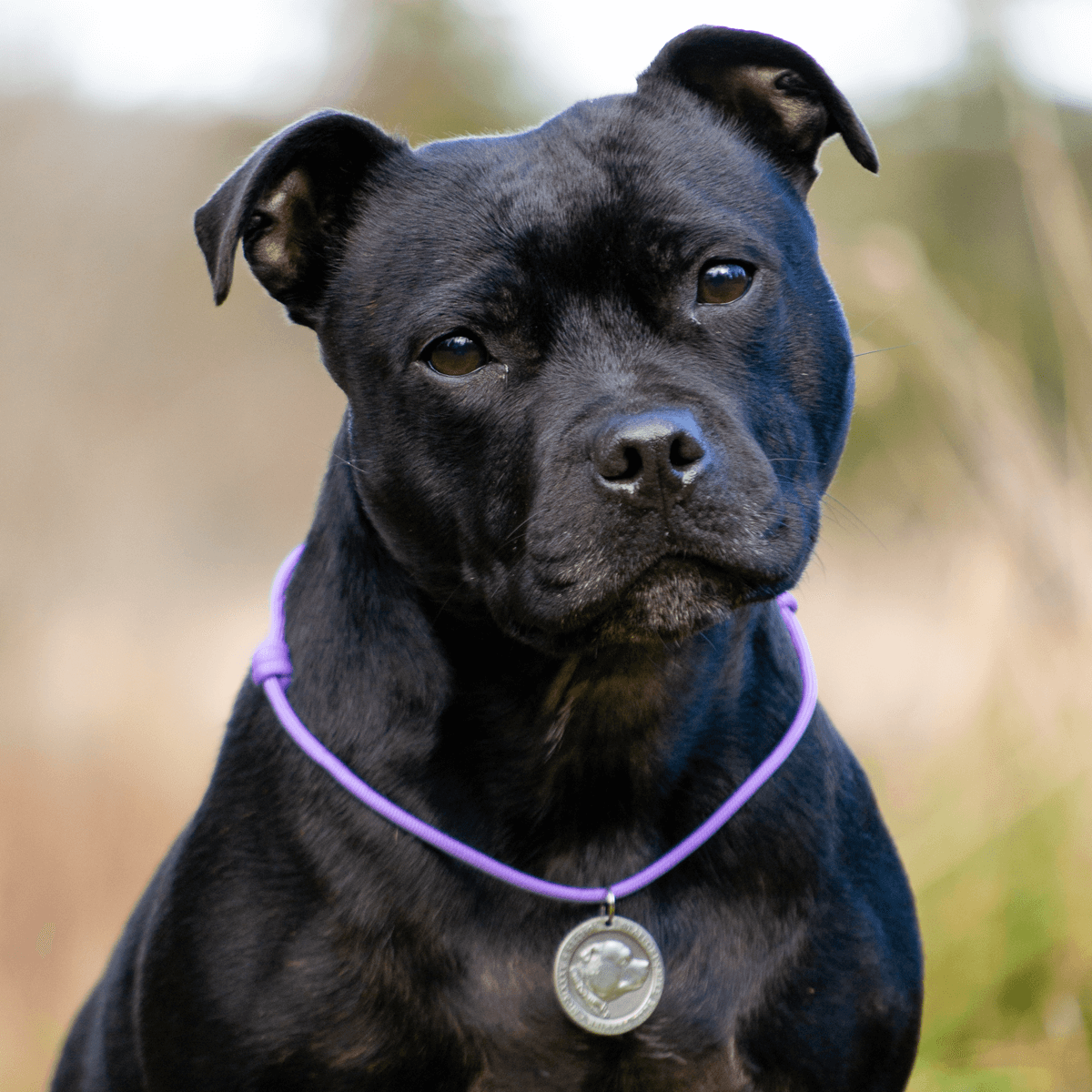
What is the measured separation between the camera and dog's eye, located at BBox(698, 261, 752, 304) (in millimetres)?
2287

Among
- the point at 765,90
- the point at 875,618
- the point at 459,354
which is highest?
the point at 765,90

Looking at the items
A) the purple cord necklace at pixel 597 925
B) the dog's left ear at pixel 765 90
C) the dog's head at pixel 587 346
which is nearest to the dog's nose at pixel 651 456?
the dog's head at pixel 587 346

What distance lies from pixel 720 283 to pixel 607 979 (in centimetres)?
122

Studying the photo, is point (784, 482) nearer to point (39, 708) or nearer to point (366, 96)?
point (39, 708)

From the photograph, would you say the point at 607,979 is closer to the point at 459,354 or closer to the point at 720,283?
the point at 459,354

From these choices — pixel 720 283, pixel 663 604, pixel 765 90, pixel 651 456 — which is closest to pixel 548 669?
pixel 663 604

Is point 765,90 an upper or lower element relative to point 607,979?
upper

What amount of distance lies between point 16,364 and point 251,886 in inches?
260

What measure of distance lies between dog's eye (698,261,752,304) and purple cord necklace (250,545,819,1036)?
852 millimetres

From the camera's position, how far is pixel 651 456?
1979mm

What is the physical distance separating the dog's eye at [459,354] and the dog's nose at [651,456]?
0.36 meters

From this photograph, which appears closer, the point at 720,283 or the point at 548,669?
the point at 720,283

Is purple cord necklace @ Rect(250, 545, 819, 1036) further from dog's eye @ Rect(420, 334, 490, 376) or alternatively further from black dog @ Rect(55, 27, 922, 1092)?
dog's eye @ Rect(420, 334, 490, 376)

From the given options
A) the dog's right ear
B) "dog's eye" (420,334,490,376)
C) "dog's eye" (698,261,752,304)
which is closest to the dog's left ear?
"dog's eye" (698,261,752,304)
